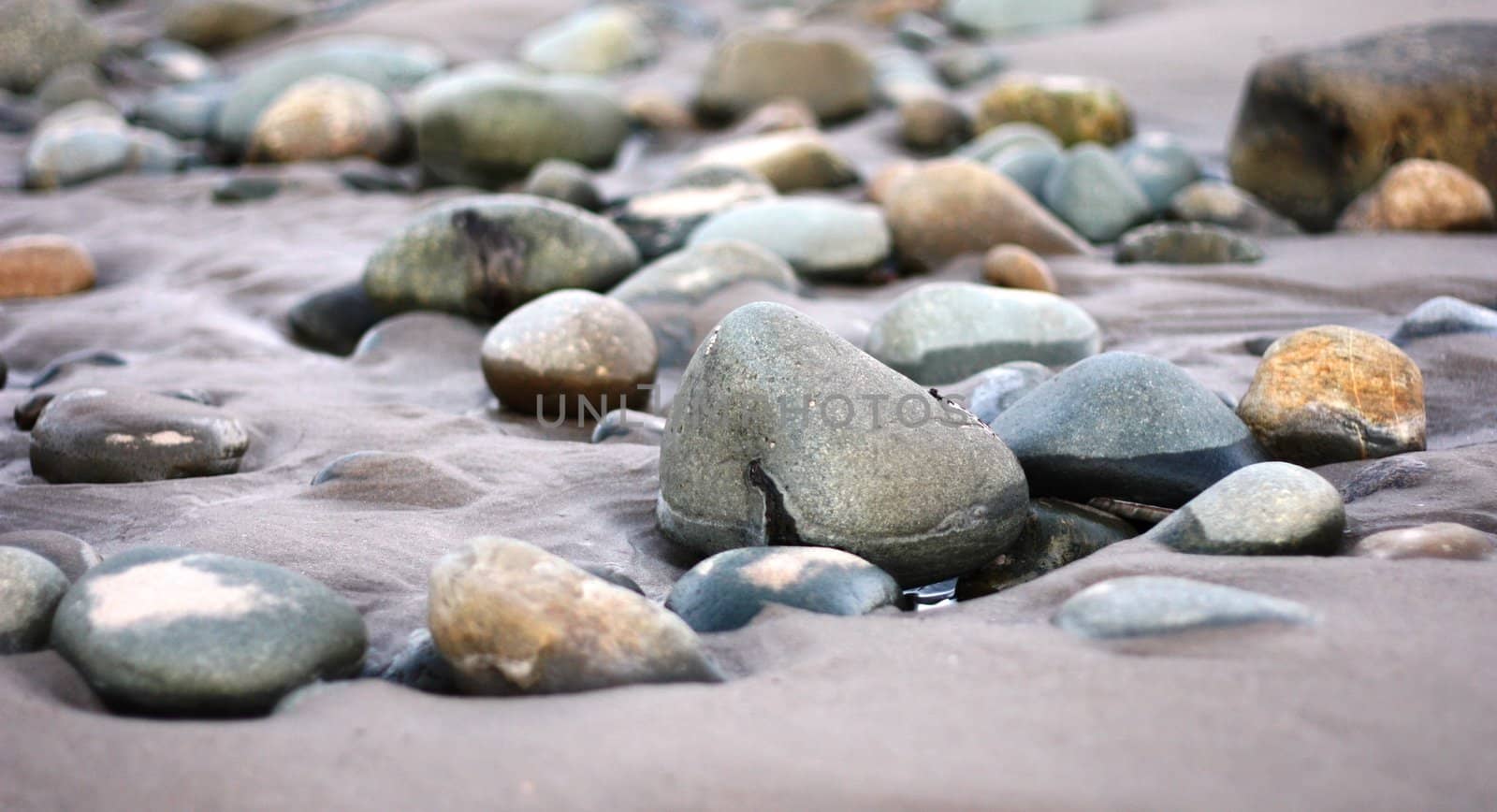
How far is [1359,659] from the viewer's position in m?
1.60

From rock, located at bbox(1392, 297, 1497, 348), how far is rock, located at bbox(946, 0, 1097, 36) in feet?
25.4

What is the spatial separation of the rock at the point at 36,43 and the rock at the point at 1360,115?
8.45 meters

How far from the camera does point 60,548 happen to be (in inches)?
82.9

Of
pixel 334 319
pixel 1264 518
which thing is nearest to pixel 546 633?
pixel 1264 518

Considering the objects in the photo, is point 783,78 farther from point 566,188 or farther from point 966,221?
point 966,221

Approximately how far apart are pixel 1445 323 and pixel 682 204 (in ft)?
9.36

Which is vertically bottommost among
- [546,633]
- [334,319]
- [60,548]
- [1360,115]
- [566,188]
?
[334,319]

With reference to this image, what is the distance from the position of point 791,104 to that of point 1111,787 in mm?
6858

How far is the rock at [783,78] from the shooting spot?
26.4 feet

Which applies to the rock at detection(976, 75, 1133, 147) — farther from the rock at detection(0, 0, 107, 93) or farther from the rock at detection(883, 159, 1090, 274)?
the rock at detection(0, 0, 107, 93)

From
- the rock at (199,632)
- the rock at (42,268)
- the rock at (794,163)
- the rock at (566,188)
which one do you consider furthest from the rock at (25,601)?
the rock at (794,163)

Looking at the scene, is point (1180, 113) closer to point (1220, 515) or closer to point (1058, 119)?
point (1058, 119)

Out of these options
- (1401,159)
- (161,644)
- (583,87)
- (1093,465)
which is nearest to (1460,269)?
(1401,159)

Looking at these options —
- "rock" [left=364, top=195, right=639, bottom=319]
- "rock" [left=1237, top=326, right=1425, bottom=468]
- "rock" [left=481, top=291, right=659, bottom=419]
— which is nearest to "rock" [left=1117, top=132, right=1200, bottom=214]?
"rock" [left=364, top=195, right=639, bottom=319]
